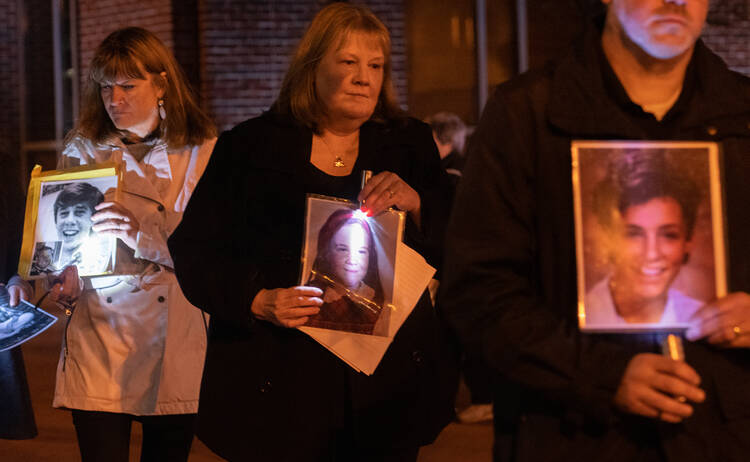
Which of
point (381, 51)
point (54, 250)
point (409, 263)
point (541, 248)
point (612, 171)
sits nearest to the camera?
point (612, 171)

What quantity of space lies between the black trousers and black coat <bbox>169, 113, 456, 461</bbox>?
92 cm

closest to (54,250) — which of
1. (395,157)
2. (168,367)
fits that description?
(168,367)

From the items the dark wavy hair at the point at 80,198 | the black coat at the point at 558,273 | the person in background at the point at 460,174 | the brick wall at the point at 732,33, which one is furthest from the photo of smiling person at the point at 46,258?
the brick wall at the point at 732,33

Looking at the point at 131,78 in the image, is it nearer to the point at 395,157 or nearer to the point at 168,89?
the point at 168,89

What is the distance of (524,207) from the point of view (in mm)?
2049

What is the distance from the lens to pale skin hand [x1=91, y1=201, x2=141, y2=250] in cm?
388

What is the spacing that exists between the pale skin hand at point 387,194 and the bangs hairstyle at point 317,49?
39 cm

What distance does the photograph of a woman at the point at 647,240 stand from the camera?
1.87 meters

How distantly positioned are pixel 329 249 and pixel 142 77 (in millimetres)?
1630

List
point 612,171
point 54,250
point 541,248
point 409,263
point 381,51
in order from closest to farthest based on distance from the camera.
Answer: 1. point 612,171
2. point 541,248
3. point 409,263
4. point 381,51
5. point 54,250

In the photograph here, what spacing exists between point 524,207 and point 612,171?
0.76 ft

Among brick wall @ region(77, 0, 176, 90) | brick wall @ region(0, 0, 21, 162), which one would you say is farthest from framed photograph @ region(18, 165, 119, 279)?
brick wall @ region(0, 0, 21, 162)

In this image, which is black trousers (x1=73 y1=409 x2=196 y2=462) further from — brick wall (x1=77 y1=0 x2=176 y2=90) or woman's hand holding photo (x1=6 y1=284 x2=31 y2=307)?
brick wall (x1=77 y1=0 x2=176 y2=90)

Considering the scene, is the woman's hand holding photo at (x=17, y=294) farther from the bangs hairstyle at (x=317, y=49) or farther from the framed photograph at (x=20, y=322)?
the bangs hairstyle at (x=317, y=49)
